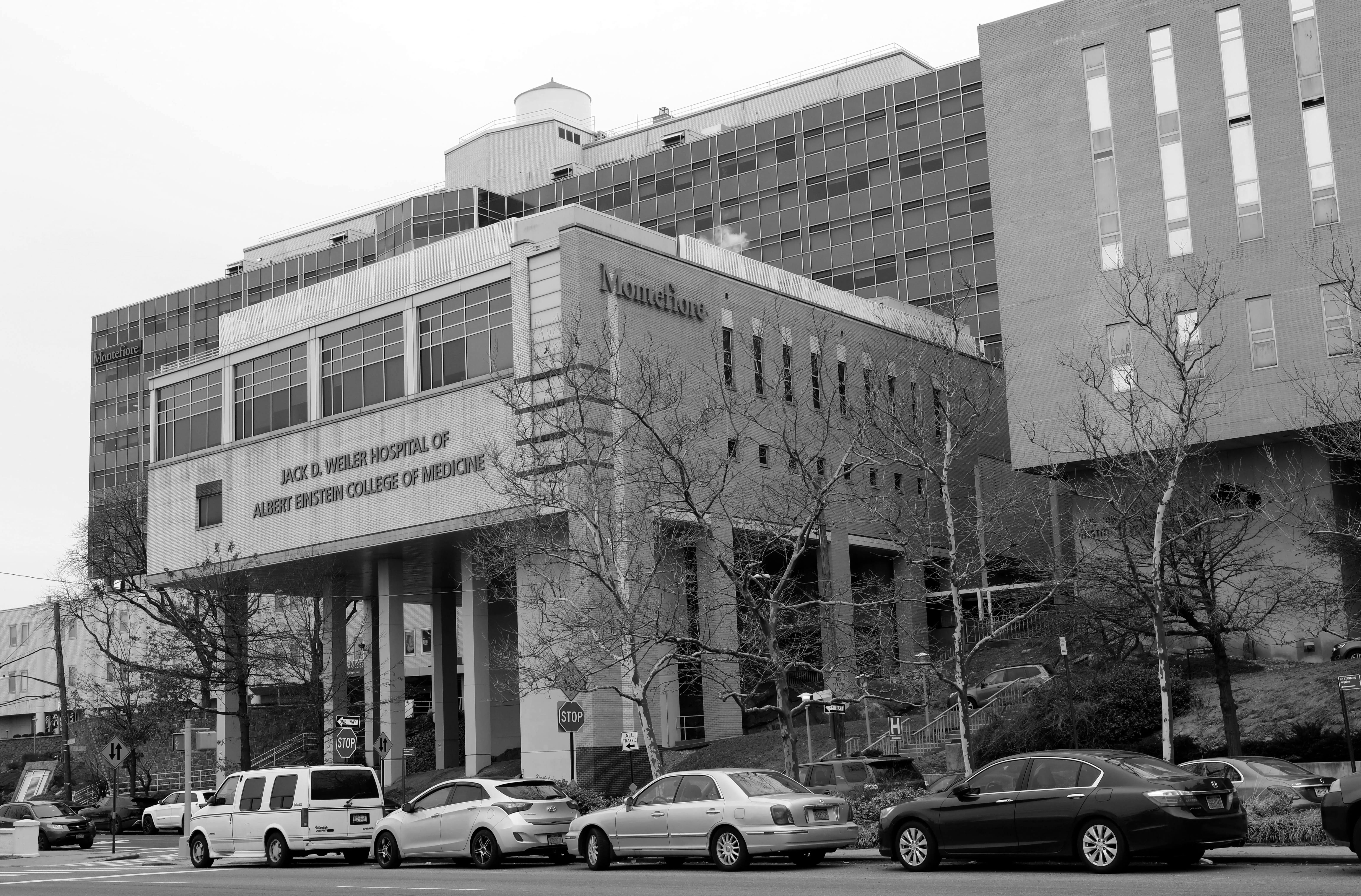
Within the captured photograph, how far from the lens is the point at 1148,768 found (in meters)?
16.8

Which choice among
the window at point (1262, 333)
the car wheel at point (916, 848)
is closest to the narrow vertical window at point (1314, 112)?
the window at point (1262, 333)

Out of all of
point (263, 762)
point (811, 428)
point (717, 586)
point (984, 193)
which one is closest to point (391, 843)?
point (717, 586)

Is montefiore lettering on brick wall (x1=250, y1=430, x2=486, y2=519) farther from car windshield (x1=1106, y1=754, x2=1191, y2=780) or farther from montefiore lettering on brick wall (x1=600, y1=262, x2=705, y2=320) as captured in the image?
car windshield (x1=1106, y1=754, x2=1191, y2=780)

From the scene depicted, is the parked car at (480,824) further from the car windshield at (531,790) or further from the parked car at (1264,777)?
the parked car at (1264,777)

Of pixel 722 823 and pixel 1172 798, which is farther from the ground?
pixel 1172 798

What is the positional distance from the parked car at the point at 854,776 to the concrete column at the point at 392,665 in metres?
26.9

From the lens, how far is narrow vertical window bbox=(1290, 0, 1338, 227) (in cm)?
4344

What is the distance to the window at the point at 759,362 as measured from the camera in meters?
47.8

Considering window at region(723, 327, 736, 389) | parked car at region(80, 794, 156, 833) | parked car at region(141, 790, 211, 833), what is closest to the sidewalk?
window at region(723, 327, 736, 389)

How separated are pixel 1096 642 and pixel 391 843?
22.5 metres

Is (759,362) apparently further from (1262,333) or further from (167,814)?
(167,814)

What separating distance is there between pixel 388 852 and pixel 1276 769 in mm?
14647

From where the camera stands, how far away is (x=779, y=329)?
145 ft

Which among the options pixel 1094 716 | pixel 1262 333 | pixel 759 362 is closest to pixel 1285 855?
pixel 1094 716
